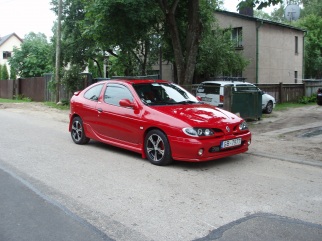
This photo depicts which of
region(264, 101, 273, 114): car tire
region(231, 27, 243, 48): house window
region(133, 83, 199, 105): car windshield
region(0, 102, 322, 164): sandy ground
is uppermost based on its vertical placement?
region(231, 27, 243, 48): house window

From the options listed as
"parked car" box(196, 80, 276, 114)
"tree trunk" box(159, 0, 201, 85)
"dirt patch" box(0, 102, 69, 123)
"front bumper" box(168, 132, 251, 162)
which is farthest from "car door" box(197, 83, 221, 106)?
"front bumper" box(168, 132, 251, 162)

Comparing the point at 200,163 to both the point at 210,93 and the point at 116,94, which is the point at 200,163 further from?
the point at 210,93

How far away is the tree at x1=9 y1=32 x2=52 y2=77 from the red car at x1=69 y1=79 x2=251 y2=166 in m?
27.6

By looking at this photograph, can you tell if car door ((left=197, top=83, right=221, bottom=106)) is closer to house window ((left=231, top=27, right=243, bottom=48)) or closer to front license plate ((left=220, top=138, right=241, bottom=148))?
front license plate ((left=220, top=138, right=241, bottom=148))

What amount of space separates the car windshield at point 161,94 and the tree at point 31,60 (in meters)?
28.2

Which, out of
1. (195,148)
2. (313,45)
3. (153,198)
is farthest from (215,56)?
(313,45)

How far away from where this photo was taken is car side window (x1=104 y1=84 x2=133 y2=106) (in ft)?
25.8

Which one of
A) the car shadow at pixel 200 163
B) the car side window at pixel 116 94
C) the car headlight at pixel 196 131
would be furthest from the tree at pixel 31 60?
the car headlight at pixel 196 131

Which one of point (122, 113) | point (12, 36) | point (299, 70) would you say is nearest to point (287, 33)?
point (299, 70)

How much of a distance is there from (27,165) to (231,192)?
3720mm

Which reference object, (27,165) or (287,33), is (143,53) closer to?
(287,33)

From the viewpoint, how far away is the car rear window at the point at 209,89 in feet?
51.0

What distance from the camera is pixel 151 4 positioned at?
1509cm

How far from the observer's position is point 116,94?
812 cm
